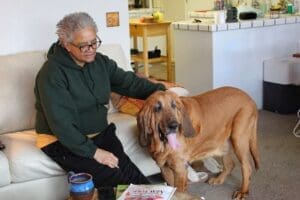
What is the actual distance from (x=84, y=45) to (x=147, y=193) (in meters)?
0.75

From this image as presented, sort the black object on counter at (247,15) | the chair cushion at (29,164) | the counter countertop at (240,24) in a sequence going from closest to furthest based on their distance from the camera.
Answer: the chair cushion at (29,164) < the counter countertop at (240,24) < the black object on counter at (247,15)

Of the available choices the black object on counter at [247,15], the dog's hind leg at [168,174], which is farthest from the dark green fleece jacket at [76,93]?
the black object on counter at [247,15]

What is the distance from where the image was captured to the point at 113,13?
3365 mm

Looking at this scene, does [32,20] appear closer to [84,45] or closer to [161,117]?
[84,45]

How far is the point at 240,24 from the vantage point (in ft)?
13.0

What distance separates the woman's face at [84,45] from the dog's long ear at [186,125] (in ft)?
1.68

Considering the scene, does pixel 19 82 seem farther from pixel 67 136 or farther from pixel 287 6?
pixel 287 6

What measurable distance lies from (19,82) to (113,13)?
1.00m

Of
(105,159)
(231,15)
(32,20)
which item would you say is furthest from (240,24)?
(105,159)

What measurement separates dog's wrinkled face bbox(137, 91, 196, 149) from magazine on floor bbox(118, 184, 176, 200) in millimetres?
445

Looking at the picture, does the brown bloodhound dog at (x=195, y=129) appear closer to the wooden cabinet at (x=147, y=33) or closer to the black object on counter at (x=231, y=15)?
the black object on counter at (x=231, y=15)

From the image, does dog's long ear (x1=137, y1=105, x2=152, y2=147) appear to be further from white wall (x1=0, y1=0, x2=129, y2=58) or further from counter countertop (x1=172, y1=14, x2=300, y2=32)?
counter countertop (x1=172, y1=14, x2=300, y2=32)

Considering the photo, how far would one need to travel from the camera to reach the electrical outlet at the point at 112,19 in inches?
132

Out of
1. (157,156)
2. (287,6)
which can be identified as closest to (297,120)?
(287,6)
